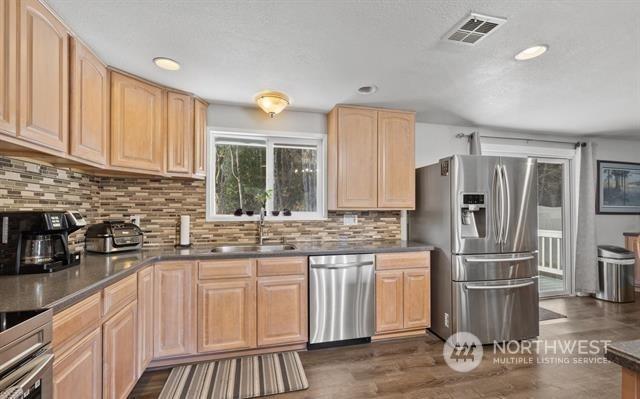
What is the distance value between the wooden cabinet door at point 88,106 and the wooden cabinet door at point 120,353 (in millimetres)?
1046

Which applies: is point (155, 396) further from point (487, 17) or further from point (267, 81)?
point (487, 17)

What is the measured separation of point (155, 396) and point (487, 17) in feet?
10.2

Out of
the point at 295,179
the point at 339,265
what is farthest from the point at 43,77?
the point at 339,265

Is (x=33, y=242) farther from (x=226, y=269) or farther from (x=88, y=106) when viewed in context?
(x=226, y=269)

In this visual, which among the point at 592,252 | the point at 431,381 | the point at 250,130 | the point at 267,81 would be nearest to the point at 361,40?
the point at 267,81

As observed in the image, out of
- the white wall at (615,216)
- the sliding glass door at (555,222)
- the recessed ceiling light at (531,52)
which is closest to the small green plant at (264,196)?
the recessed ceiling light at (531,52)

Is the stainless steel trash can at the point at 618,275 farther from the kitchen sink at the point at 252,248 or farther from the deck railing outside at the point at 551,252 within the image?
the kitchen sink at the point at 252,248

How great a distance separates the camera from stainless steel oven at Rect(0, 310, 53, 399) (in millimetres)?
877

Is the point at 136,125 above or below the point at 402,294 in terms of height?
above

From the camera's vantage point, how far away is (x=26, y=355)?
959mm

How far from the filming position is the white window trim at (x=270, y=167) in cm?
296

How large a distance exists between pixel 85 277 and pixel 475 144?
3.96m

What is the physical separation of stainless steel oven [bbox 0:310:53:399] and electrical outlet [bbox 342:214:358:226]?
2543 mm

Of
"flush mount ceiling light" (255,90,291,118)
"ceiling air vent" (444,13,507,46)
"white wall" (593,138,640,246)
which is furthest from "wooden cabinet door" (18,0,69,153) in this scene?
"white wall" (593,138,640,246)
